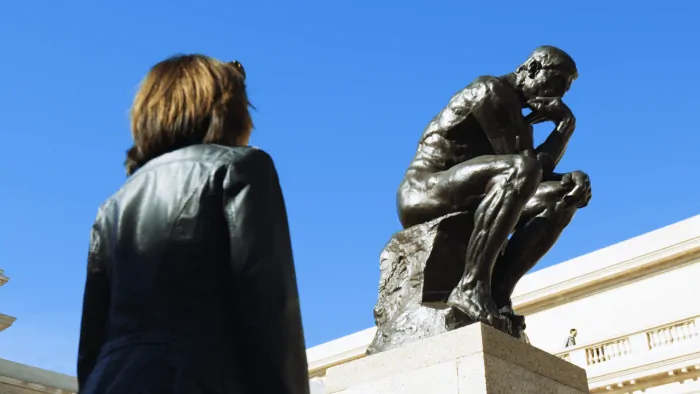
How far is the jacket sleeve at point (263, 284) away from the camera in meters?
1.37

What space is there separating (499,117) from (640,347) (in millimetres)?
16087

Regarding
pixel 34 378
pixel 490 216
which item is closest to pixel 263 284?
pixel 490 216

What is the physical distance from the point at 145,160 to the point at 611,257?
23642 mm

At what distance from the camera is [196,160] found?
61.7 inches

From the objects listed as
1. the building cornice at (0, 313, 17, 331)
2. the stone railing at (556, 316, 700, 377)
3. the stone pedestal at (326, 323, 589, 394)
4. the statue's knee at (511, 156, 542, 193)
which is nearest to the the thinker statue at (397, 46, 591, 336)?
the statue's knee at (511, 156, 542, 193)

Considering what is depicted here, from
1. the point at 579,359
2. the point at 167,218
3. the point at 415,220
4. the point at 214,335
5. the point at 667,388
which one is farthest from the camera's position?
the point at 579,359

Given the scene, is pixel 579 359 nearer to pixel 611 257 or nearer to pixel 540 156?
pixel 611 257

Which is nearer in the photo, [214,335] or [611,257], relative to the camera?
[214,335]

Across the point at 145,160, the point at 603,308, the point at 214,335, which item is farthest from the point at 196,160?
the point at 603,308

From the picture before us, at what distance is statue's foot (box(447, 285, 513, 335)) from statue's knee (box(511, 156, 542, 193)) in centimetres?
65

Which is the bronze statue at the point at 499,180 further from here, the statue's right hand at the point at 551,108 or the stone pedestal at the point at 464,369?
the stone pedestal at the point at 464,369

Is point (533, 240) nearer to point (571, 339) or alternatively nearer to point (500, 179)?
point (500, 179)

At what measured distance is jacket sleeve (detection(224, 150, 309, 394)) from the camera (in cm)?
137

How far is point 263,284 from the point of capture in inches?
55.6
